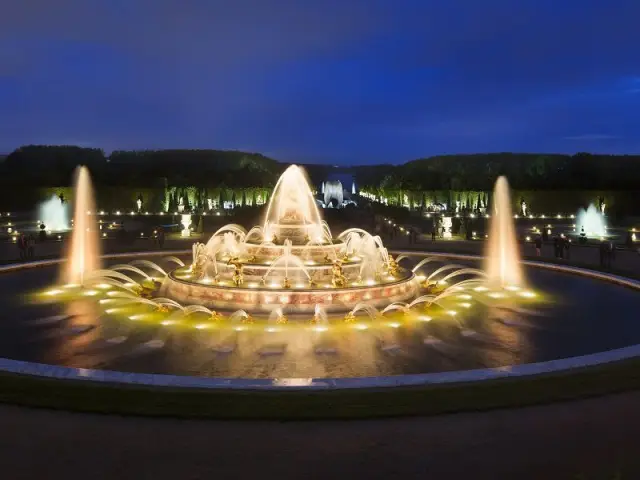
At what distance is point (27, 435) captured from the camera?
30.4 ft

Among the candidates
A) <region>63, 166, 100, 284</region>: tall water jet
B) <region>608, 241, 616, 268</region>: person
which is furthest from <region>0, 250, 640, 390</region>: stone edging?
<region>608, 241, 616, 268</region>: person

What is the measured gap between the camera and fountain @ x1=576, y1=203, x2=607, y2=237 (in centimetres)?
5556

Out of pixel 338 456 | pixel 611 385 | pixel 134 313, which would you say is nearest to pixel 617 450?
pixel 611 385

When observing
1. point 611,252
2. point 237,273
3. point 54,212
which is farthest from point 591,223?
point 54,212

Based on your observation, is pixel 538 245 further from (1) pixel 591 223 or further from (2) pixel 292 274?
(1) pixel 591 223

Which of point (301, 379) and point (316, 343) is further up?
point (301, 379)

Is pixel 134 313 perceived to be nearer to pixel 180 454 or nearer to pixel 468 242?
pixel 180 454

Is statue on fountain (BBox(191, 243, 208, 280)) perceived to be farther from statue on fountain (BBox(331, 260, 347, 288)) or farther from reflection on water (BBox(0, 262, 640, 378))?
statue on fountain (BBox(331, 260, 347, 288))

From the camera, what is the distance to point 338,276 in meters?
21.9

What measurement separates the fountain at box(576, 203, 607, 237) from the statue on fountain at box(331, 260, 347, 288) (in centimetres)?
2883

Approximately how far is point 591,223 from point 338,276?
51446mm

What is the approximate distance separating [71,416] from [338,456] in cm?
463

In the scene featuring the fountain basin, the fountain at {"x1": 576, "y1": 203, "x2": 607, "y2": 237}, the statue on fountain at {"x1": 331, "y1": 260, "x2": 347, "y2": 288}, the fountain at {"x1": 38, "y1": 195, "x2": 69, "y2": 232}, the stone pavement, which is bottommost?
the stone pavement

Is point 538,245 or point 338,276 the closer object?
point 338,276
